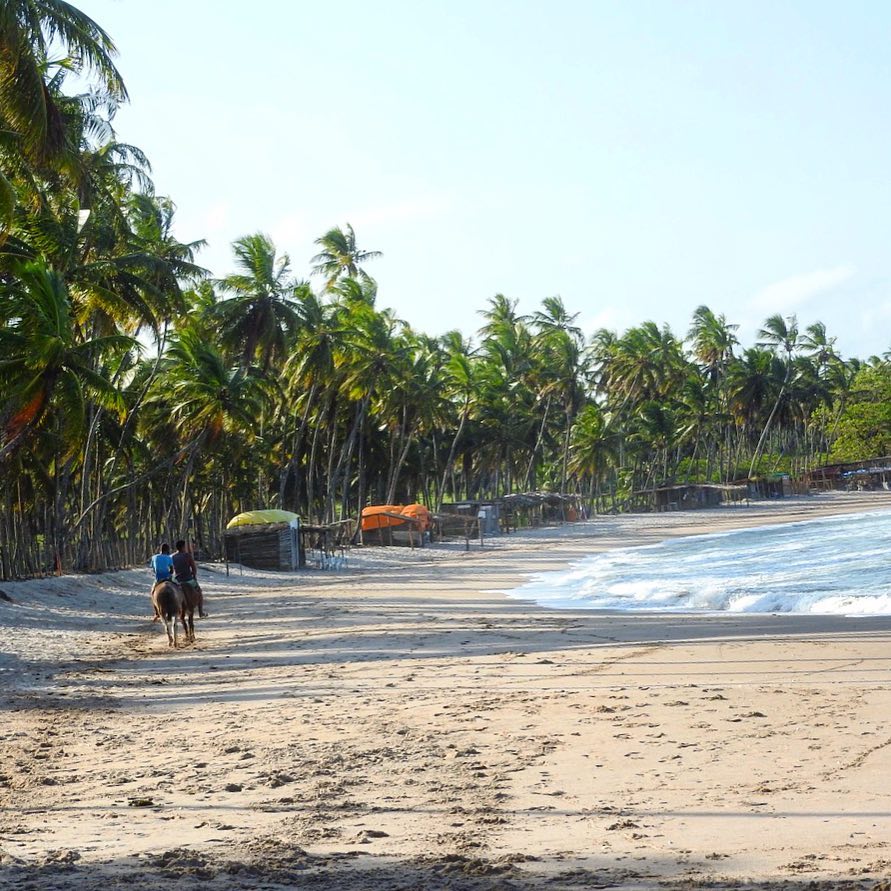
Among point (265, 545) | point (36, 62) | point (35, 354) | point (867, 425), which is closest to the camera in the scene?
point (36, 62)

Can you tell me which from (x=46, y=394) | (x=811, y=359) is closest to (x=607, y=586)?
(x=46, y=394)

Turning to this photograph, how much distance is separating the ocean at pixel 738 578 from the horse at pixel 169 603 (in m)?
6.31

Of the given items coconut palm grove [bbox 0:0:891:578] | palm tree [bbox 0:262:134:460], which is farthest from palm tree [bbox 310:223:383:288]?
palm tree [bbox 0:262:134:460]

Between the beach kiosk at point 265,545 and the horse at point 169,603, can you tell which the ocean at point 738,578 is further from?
the beach kiosk at point 265,545

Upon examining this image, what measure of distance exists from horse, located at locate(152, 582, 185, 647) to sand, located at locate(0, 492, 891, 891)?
1.09ft

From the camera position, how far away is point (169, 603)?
619 inches

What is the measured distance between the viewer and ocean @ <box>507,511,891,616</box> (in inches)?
703

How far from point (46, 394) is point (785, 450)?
96276 mm

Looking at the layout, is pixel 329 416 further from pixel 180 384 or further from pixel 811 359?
pixel 811 359

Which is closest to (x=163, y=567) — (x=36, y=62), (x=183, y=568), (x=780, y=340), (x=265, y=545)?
(x=183, y=568)

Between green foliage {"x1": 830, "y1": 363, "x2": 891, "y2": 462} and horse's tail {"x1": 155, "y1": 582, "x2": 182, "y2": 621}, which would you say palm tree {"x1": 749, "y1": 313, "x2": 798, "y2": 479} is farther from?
horse's tail {"x1": 155, "y1": 582, "x2": 182, "y2": 621}

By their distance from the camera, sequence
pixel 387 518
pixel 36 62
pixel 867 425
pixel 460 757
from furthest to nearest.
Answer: pixel 867 425
pixel 387 518
pixel 36 62
pixel 460 757

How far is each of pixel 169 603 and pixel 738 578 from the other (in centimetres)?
1140

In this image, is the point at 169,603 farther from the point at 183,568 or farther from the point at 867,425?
the point at 867,425
